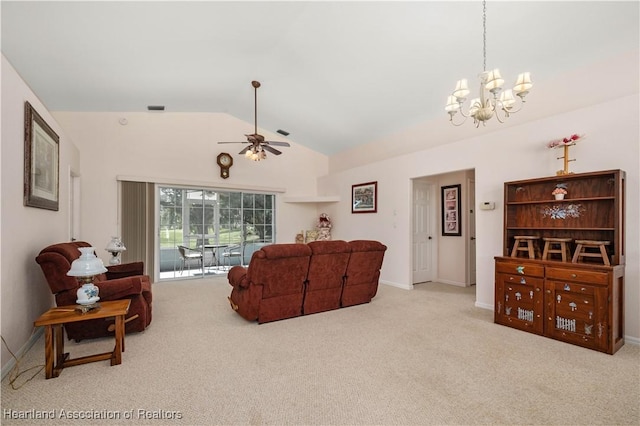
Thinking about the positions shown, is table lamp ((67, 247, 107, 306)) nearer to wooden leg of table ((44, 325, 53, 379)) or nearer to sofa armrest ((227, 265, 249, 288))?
wooden leg of table ((44, 325, 53, 379))

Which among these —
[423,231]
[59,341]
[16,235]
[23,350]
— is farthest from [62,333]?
[423,231]

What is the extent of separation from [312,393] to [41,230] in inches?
131

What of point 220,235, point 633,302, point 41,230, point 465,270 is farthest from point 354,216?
point 41,230

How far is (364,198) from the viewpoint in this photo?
6.76 metres

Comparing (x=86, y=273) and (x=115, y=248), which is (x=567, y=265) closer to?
(x=86, y=273)

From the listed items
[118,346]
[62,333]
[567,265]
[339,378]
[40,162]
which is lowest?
[339,378]

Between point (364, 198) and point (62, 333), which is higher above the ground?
point (364, 198)

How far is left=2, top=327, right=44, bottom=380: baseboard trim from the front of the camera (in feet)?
7.73

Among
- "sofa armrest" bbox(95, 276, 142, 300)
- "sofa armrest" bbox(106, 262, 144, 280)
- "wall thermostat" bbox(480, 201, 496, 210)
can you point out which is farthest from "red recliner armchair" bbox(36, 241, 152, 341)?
"wall thermostat" bbox(480, 201, 496, 210)

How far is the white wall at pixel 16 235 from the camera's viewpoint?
7.92ft

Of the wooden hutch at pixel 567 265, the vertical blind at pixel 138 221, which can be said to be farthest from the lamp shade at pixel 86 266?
the wooden hutch at pixel 567 265

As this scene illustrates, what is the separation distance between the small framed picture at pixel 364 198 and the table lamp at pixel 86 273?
4958 mm

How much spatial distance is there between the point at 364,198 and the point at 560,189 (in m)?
3.74

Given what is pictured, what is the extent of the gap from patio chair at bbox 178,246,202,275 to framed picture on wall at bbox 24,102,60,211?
9.27 feet
